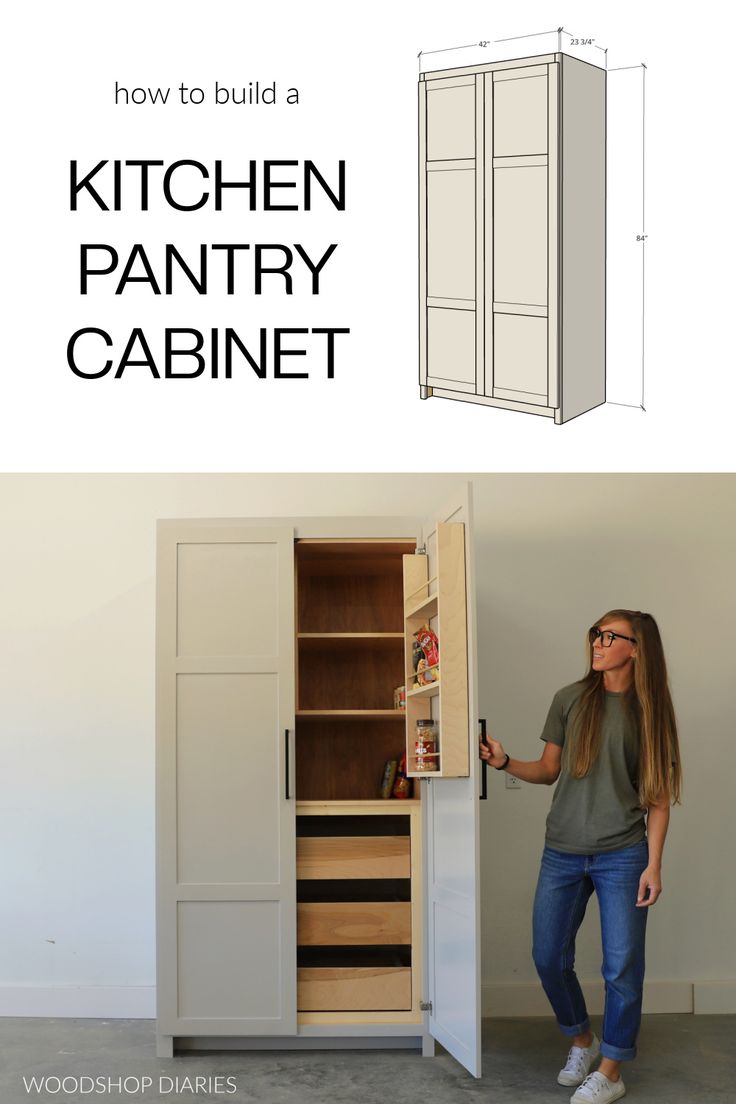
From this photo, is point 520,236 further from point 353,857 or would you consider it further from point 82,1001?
point 82,1001

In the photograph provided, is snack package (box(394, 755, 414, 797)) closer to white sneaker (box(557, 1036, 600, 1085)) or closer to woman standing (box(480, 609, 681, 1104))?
woman standing (box(480, 609, 681, 1104))

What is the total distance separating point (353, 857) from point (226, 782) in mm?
539

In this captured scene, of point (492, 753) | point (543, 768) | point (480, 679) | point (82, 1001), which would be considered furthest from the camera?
point (480, 679)

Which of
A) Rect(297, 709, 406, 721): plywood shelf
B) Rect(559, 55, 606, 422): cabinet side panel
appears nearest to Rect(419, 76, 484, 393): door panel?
Rect(559, 55, 606, 422): cabinet side panel

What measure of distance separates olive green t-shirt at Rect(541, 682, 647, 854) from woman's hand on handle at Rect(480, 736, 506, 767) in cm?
23

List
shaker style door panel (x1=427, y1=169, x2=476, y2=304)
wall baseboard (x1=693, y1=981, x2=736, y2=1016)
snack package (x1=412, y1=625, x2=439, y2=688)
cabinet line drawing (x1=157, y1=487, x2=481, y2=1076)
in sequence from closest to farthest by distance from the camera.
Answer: snack package (x1=412, y1=625, x2=439, y2=688)
cabinet line drawing (x1=157, y1=487, x2=481, y2=1076)
shaker style door panel (x1=427, y1=169, x2=476, y2=304)
wall baseboard (x1=693, y1=981, x2=736, y2=1016)

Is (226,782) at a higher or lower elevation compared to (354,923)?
higher

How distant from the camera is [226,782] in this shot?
172 inches

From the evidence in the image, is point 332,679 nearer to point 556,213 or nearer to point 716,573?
point 716,573

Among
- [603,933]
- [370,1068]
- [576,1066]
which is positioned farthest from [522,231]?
[370,1068]

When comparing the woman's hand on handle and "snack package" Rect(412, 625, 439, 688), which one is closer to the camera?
the woman's hand on handle

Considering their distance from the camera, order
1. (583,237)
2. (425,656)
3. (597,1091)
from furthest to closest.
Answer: (583,237)
(425,656)
(597,1091)

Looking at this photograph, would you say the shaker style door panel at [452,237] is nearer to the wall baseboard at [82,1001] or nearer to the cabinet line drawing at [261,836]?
the cabinet line drawing at [261,836]

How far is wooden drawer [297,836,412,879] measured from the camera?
4398 millimetres
